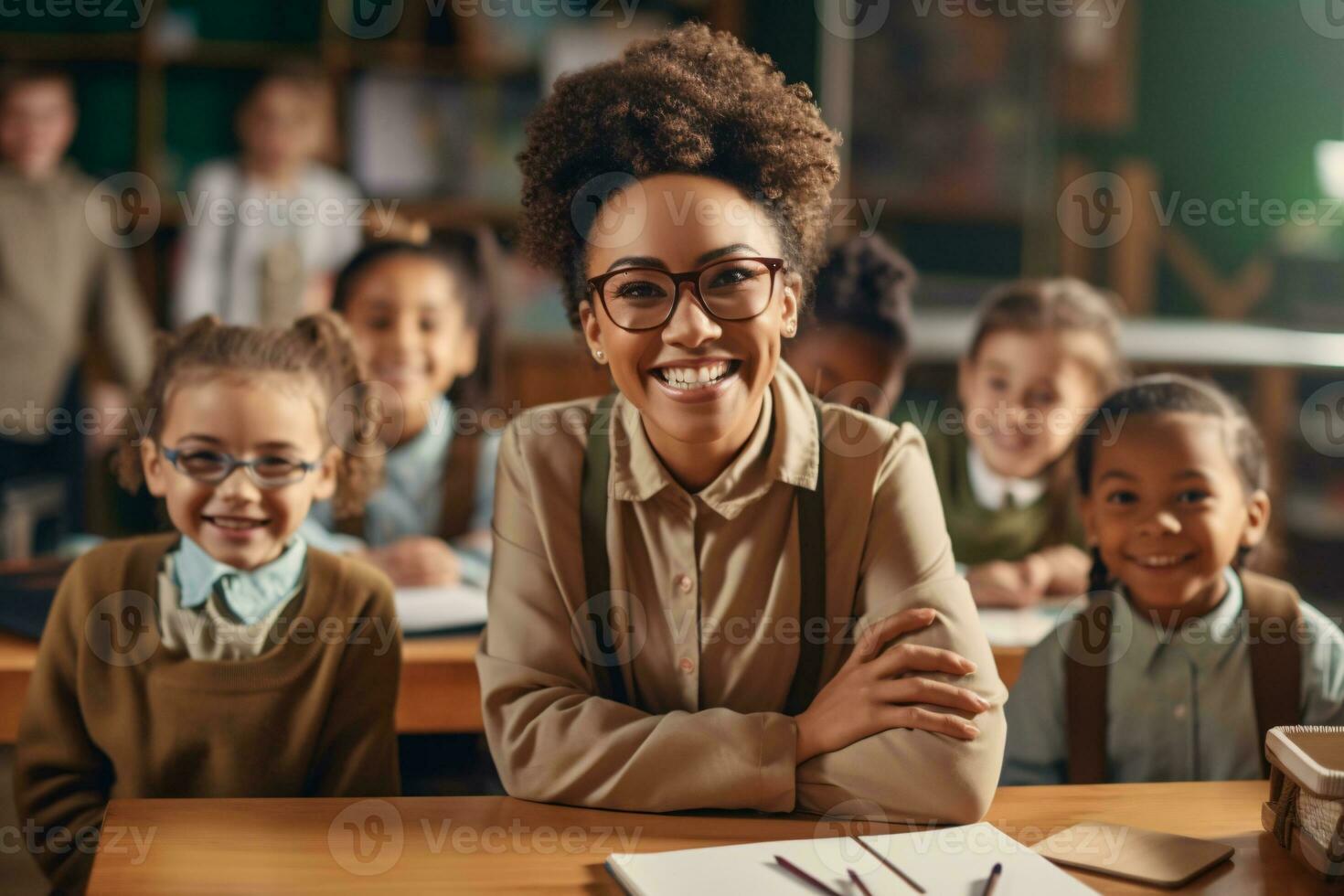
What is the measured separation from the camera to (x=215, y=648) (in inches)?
57.9

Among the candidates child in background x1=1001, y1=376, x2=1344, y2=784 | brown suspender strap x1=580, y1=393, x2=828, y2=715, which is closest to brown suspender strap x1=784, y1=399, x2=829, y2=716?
brown suspender strap x1=580, y1=393, x2=828, y2=715

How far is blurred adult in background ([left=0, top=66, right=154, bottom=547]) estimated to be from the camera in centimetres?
421

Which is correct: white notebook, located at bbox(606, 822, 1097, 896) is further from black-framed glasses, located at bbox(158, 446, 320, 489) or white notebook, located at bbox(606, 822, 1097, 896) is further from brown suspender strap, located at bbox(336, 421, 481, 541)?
brown suspender strap, located at bbox(336, 421, 481, 541)

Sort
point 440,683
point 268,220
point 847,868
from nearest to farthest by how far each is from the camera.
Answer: point 847,868 < point 440,683 < point 268,220

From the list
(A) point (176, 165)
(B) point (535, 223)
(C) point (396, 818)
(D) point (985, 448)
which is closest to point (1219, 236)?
(D) point (985, 448)

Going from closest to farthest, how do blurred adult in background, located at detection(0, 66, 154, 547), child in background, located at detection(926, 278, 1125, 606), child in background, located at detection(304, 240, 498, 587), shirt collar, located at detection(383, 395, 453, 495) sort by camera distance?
child in background, located at detection(926, 278, 1125, 606)
child in background, located at detection(304, 240, 498, 587)
shirt collar, located at detection(383, 395, 453, 495)
blurred adult in background, located at detection(0, 66, 154, 547)

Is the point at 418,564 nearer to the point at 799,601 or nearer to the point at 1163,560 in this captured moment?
the point at 799,601

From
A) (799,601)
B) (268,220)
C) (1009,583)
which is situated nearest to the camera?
(799,601)

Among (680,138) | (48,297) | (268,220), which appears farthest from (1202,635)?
(48,297)

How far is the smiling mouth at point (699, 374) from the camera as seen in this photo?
1.30 metres

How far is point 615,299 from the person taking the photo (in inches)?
51.8

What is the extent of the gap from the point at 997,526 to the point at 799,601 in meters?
0.93

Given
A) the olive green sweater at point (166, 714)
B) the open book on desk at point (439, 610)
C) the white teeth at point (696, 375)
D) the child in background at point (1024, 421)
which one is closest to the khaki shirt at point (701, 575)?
the white teeth at point (696, 375)

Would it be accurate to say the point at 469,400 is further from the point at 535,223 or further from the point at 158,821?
the point at 158,821
